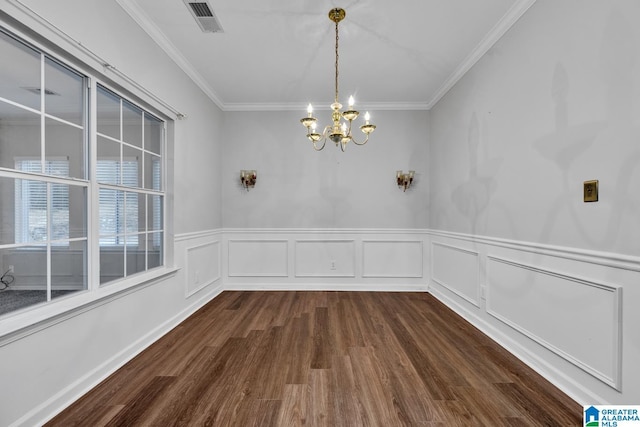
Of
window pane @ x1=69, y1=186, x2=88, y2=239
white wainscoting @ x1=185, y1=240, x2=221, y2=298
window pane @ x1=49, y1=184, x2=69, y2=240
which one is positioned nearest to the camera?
window pane @ x1=49, y1=184, x2=69, y2=240

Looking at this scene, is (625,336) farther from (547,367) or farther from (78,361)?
(78,361)

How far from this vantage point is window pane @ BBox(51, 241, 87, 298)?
1.87 m

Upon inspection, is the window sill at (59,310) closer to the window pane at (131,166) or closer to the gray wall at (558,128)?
the window pane at (131,166)

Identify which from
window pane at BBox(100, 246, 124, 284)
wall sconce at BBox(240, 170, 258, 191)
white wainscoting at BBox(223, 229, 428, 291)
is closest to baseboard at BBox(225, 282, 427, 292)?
white wainscoting at BBox(223, 229, 428, 291)

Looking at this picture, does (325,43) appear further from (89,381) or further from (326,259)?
(89,381)

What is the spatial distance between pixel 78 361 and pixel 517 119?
365cm

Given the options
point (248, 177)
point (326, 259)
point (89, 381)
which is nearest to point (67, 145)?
point (89, 381)

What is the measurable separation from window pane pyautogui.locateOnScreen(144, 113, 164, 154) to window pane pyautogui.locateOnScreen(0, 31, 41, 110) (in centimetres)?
111

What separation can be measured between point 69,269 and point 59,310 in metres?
0.34

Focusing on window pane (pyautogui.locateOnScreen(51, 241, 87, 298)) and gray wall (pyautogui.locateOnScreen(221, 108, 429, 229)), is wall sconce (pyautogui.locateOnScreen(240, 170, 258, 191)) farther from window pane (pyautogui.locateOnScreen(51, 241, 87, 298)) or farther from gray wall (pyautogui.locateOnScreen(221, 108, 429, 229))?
window pane (pyautogui.locateOnScreen(51, 241, 87, 298))

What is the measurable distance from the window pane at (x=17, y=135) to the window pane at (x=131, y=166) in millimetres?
770

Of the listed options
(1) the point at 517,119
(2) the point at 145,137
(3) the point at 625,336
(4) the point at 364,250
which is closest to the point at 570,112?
(1) the point at 517,119

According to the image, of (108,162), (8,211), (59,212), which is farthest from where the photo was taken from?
(108,162)

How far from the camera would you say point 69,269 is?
199 cm
